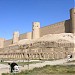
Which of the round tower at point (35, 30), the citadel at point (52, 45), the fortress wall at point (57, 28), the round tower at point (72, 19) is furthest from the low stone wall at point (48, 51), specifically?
the round tower at point (35, 30)

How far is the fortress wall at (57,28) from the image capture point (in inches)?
1977

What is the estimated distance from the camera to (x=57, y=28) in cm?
5366

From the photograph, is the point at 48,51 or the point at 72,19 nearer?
the point at 48,51

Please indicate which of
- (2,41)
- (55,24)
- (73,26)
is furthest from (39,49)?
(2,41)

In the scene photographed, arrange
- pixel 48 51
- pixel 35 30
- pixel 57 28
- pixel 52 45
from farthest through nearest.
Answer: pixel 35 30 < pixel 57 28 < pixel 52 45 < pixel 48 51

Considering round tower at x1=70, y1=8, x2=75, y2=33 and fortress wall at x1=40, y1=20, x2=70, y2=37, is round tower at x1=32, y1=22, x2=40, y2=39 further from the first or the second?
round tower at x1=70, y1=8, x2=75, y2=33

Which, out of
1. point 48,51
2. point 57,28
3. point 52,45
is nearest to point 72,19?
point 57,28

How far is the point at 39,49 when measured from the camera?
40.3m

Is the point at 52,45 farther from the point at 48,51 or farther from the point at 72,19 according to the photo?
the point at 72,19

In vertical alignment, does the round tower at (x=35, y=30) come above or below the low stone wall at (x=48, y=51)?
above

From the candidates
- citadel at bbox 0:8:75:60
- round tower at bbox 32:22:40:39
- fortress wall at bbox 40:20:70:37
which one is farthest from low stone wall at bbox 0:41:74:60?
round tower at bbox 32:22:40:39

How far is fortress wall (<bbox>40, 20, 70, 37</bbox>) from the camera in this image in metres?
50.2

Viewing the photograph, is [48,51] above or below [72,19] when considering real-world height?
below

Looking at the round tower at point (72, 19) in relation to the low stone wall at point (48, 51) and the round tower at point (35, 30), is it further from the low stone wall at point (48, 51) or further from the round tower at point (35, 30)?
the round tower at point (35, 30)
